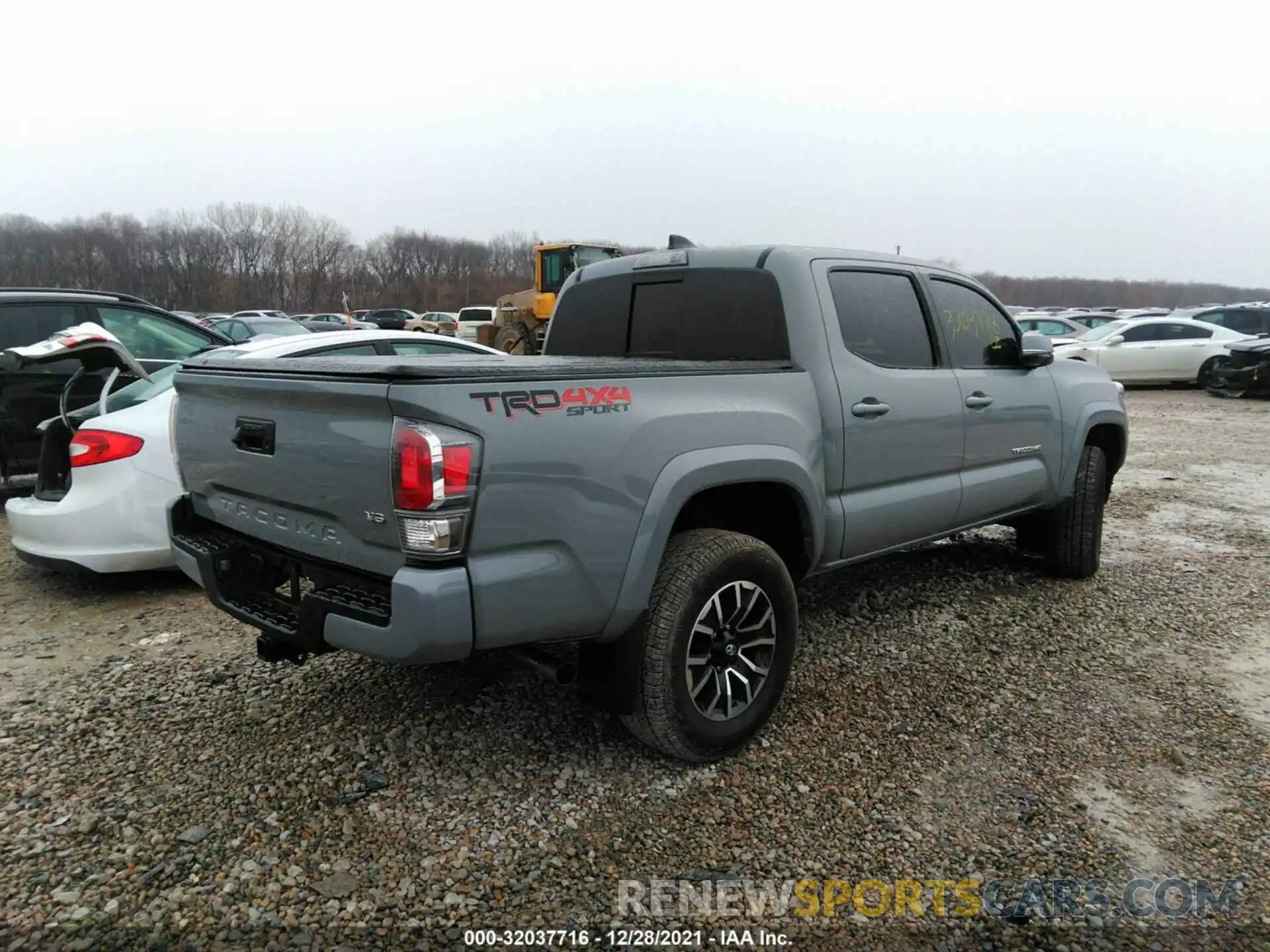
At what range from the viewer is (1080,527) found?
487cm

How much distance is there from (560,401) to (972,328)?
9.29 feet

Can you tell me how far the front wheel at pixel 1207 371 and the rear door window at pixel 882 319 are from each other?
15817mm

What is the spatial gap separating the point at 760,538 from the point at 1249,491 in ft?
22.0

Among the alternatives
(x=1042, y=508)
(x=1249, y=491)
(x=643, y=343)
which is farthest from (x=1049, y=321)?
(x=643, y=343)

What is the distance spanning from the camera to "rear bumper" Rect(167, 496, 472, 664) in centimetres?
221

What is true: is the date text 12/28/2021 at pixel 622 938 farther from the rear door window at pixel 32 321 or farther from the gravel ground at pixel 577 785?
the rear door window at pixel 32 321

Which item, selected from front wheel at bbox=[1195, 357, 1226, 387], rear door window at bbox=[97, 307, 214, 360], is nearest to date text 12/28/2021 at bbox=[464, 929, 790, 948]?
rear door window at bbox=[97, 307, 214, 360]

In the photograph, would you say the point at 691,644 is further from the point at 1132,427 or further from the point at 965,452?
the point at 1132,427

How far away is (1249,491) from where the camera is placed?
24.9 feet

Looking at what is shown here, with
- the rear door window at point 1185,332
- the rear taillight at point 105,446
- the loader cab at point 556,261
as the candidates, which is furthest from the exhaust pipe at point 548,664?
the rear door window at point 1185,332

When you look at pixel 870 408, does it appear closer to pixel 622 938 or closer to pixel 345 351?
pixel 622 938
